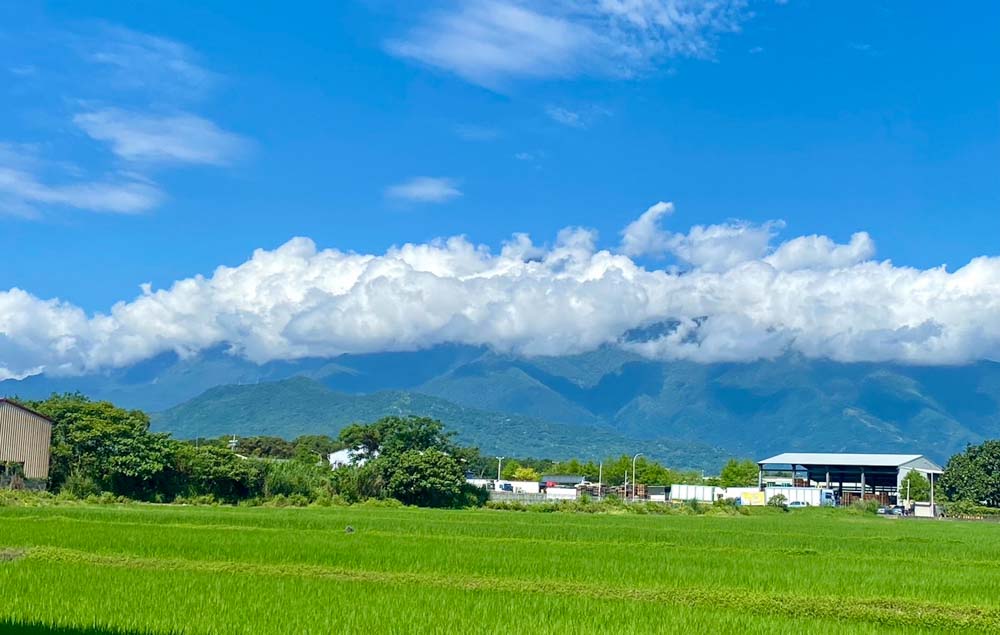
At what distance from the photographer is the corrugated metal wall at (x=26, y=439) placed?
5550cm

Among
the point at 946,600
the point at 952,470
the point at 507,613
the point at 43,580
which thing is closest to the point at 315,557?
the point at 43,580

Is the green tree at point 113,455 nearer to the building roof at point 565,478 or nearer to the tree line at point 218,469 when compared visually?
the tree line at point 218,469

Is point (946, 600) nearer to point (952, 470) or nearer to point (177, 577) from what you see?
point (177, 577)

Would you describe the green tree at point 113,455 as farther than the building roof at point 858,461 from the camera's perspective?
No

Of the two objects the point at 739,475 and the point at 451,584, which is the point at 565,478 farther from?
the point at 451,584

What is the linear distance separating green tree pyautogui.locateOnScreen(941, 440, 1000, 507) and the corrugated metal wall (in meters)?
77.7

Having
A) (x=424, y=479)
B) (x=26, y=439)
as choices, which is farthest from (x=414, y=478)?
(x=26, y=439)

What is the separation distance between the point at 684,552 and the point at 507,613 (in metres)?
14.1

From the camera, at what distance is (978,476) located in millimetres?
97125

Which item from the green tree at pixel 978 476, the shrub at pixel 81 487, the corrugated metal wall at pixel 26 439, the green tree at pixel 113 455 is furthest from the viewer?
the green tree at pixel 978 476

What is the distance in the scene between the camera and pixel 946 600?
1992cm

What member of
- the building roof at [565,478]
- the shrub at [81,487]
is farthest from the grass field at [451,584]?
the building roof at [565,478]

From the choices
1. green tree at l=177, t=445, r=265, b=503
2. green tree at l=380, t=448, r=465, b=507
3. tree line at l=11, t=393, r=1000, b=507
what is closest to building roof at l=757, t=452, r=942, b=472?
tree line at l=11, t=393, r=1000, b=507

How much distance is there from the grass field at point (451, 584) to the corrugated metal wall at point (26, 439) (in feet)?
78.0
